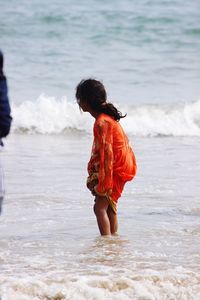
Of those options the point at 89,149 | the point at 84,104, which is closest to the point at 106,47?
the point at 89,149

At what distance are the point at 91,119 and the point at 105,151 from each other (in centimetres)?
762

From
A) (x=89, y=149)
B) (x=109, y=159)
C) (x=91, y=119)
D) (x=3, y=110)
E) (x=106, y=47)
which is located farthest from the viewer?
(x=106, y=47)

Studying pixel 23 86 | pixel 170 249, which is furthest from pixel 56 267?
pixel 23 86

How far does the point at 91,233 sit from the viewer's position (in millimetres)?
6551

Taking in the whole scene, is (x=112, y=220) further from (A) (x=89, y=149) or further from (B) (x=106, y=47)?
(B) (x=106, y=47)

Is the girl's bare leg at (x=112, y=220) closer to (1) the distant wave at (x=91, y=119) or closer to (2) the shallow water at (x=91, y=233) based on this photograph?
(2) the shallow water at (x=91, y=233)

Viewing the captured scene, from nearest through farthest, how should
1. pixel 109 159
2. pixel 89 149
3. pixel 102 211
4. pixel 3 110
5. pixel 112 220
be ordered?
pixel 3 110
pixel 109 159
pixel 102 211
pixel 112 220
pixel 89 149

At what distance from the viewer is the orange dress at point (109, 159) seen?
600cm

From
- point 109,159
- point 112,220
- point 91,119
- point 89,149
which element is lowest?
point 91,119

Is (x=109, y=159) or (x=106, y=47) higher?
(x=109, y=159)

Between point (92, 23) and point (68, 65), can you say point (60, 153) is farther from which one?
point (92, 23)

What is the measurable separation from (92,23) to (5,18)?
217 cm

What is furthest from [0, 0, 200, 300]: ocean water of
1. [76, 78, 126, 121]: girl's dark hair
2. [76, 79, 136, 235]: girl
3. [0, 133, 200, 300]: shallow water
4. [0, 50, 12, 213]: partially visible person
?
[0, 50, 12, 213]: partially visible person

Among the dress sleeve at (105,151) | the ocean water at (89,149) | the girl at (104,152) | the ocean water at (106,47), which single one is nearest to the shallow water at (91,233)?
the ocean water at (89,149)
